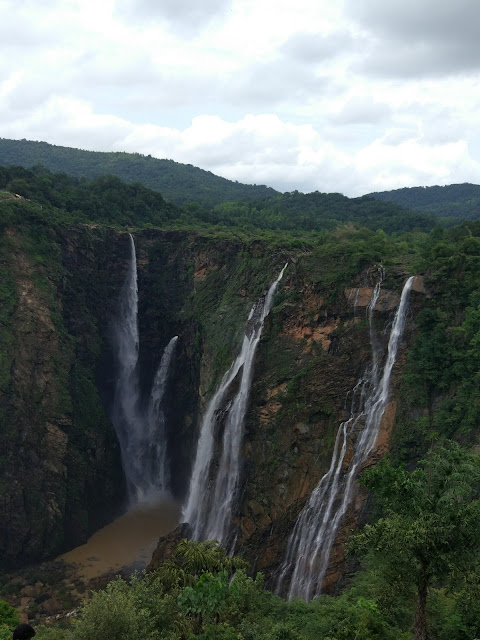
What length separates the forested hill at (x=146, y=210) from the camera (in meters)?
42.0

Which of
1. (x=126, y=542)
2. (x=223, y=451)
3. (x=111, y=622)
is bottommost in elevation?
(x=126, y=542)

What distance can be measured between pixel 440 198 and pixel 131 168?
159 ft

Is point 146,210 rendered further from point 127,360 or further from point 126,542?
point 126,542

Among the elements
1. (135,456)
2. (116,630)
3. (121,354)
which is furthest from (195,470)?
(116,630)

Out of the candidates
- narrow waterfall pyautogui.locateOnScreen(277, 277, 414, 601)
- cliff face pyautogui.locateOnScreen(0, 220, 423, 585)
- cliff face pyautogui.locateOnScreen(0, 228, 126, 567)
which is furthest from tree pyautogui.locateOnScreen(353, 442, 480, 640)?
cliff face pyautogui.locateOnScreen(0, 228, 126, 567)

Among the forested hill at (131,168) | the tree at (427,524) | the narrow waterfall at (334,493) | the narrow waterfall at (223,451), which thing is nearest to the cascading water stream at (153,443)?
the narrow waterfall at (223,451)

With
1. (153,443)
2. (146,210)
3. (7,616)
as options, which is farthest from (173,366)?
(7,616)

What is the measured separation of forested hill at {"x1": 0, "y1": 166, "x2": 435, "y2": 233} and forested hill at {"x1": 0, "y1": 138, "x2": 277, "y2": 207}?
78.1 feet

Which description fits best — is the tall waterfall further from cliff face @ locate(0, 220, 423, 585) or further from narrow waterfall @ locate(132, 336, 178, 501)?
cliff face @ locate(0, 220, 423, 585)

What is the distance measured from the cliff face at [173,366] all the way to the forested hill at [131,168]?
41822 millimetres

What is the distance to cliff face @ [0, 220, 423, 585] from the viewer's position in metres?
23.9

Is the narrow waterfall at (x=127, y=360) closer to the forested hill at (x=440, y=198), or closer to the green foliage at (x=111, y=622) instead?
the green foliage at (x=111, y=622)

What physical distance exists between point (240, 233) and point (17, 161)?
2380 inches

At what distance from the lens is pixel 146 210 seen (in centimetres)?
4647
